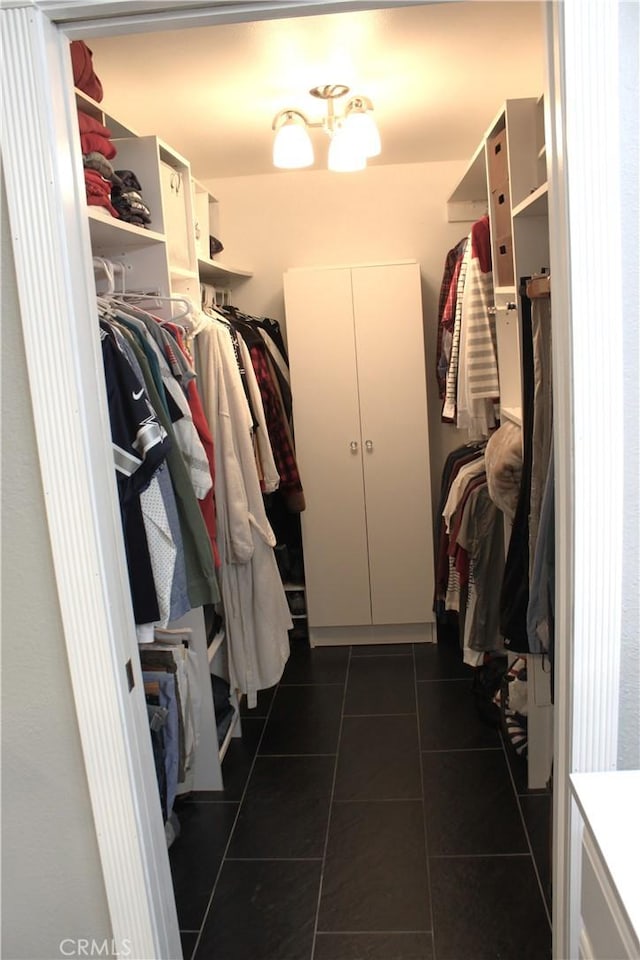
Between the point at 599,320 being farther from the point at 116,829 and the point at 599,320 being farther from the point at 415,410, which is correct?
the point at 415,410

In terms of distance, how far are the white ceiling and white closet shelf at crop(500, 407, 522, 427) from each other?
43.7 inches

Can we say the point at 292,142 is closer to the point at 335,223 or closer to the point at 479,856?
the point at 335,223

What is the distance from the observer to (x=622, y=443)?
3.95ft

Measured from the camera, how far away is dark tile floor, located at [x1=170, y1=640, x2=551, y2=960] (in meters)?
2.04

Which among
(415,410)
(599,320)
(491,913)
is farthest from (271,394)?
(599,320)

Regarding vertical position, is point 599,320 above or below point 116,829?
above

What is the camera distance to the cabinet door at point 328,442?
3732 millimetres

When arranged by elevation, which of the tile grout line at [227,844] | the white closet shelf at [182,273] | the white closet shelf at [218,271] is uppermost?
the white closet shelf at [218,271]

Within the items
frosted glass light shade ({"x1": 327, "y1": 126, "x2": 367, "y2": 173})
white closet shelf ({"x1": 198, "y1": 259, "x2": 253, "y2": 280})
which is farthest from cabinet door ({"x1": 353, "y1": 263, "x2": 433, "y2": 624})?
frosted glass light shade ({"x1": 327, "y1": 126, "x2": 367, "y2": 173})

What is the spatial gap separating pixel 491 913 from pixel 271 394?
7.45ft

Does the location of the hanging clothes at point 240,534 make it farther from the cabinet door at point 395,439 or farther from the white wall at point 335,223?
the white wall at point 335,223

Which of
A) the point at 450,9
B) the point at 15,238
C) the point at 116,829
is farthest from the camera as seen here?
the point at 450,9

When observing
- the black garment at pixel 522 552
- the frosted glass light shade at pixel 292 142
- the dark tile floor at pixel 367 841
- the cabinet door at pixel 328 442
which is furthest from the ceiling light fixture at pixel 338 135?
the dark tile floor at pixel 367 841

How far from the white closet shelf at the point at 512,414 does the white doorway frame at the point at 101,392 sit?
124 cm
